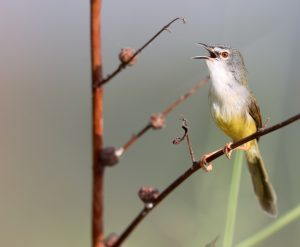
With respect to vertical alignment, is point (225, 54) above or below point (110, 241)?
above

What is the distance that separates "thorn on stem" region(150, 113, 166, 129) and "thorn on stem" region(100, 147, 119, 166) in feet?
0.21

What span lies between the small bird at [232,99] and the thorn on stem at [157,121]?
1.78 m

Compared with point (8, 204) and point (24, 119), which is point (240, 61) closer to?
point (8, 204)

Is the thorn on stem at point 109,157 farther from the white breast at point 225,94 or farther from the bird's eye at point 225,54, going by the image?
the bird's eye at point 225,54

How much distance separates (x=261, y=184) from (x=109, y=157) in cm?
189

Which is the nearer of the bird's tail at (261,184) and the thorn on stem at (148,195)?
the thorn on stem at (148,195)

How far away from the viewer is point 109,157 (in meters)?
0.83

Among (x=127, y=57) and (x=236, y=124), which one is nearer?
(x=127, y=57)

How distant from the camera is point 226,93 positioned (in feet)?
9.09

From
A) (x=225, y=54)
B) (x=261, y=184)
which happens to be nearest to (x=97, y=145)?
(x=261, y=184)

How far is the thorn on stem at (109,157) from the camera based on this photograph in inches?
32.9

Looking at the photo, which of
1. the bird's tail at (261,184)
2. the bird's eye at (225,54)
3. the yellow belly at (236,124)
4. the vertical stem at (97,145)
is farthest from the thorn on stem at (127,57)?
the bird's eye at (225,54)

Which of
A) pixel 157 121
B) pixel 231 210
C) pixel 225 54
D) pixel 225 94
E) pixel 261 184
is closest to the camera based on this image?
pixel 157 121

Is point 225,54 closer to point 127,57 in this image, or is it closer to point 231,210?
point 231,210
